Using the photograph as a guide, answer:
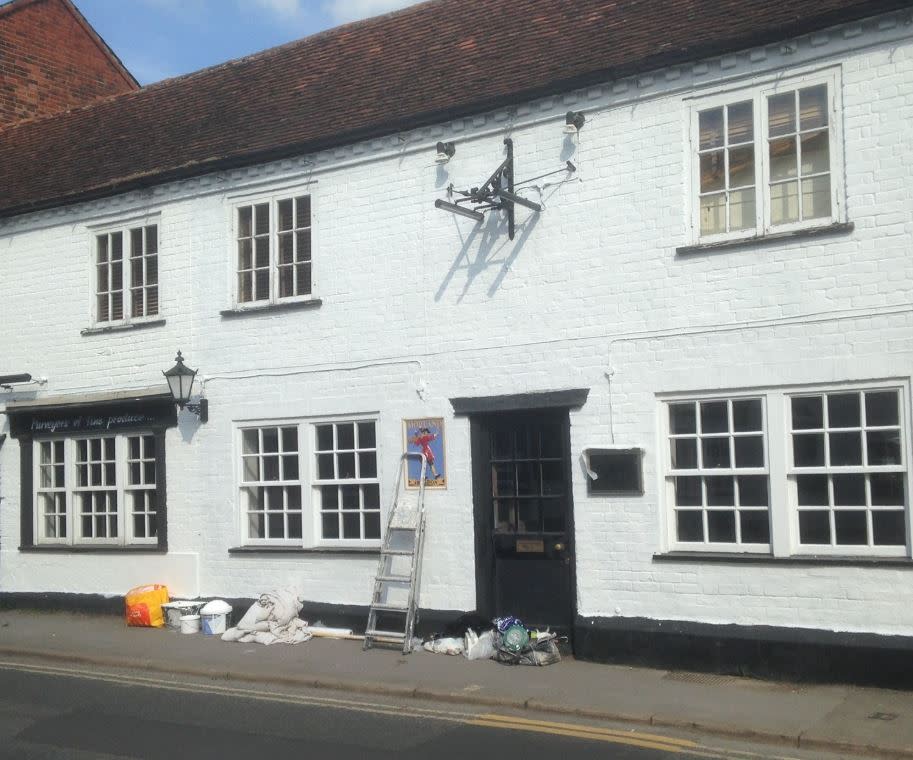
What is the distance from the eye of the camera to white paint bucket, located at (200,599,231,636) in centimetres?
1334

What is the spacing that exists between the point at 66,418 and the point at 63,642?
3.68 metres

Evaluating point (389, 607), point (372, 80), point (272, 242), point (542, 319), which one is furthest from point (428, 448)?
point (372, 80)

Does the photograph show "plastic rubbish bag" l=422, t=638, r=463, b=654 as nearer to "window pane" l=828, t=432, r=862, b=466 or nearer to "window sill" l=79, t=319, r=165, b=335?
"window pane" l=828, t=432, r=862, b=466

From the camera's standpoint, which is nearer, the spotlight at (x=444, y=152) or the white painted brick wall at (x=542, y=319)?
the white painted brick wall at (x=542, y=319)

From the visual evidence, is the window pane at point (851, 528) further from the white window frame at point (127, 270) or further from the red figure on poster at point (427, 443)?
the white window frame at point (127, 270)

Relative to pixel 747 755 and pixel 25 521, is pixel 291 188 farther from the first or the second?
pixel 747 755

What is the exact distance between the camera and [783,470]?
33.2 ft

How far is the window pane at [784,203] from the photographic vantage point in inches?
404

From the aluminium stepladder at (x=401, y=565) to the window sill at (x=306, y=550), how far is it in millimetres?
309

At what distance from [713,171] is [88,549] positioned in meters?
9.77

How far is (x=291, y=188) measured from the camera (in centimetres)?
1361

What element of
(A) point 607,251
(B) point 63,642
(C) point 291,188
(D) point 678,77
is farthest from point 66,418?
(D) point 678,77

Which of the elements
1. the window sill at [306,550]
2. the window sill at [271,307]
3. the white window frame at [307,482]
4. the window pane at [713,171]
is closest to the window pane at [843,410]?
the window pane at [713,171]

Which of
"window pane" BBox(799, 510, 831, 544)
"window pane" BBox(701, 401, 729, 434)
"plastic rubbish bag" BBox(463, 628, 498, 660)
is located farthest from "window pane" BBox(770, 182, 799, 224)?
"plastic rubbish bag" BBox(463, 628, 498, 660)
